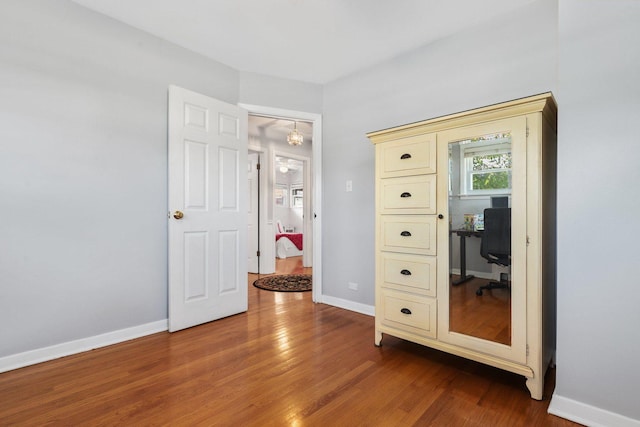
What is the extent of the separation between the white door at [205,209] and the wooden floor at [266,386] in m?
0.40

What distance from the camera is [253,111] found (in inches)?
125

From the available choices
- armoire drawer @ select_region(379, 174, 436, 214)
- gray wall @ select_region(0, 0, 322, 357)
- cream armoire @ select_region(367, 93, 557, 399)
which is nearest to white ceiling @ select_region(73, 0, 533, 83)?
gray wall @ select_region(0, 0, 322, 357)

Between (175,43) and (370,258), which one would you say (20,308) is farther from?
(370,258)

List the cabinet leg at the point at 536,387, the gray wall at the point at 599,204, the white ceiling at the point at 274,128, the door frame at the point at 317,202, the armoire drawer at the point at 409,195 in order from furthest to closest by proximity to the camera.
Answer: the white ceiling at the point at 274,128, the door frame at the point at 317,202, the armoire drawer at the point at 409,195, the cabinet leg at the point at 536,387, the gray wall at the point at 599,204

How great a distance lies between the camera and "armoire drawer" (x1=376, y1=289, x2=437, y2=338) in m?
1.98

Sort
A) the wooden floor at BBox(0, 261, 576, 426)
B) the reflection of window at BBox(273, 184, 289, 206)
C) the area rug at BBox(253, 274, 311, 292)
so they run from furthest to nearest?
the reflection of window at BBox(273, 184, 289, 206), the area rug at BBox(253, 274, 311, 292), the wooden floor at BBox(0, 261, 576, 426)

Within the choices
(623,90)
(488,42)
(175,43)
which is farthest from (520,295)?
(175,43)

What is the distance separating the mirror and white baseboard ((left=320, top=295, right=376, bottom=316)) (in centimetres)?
118

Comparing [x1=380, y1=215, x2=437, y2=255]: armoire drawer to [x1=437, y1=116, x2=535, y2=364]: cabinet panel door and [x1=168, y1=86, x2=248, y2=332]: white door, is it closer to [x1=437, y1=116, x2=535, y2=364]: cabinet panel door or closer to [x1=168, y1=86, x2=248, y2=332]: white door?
[x1=437, y1=116, x2=535, y2=364]: cabinet panel door

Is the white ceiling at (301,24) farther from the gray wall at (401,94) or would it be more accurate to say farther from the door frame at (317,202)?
A: the door frame at (317,202)

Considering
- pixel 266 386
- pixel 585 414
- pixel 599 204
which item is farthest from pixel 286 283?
pixel 599 204

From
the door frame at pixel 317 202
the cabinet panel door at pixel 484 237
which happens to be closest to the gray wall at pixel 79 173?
the door frame at pixel 317 202

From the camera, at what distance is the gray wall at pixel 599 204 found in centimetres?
130

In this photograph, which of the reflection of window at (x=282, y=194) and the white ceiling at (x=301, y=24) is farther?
the reflection of window at (x=282, y=194)
